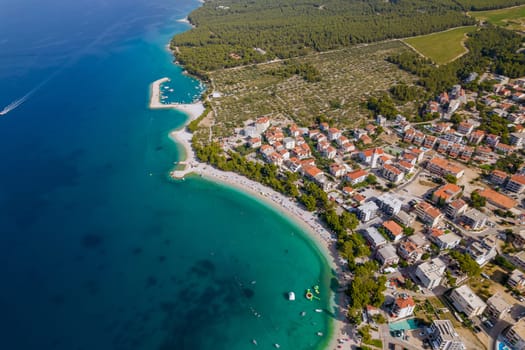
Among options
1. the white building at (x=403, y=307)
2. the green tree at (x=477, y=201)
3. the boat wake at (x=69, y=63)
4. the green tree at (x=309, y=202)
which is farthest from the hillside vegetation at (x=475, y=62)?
the boat wake at (x=69, y=63)

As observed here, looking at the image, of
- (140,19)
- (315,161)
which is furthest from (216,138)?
(140,19)

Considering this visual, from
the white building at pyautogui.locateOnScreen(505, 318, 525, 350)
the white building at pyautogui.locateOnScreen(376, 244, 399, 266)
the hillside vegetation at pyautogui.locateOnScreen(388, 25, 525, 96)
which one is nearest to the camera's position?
the white building at pyautogui.locateOnScreen(505, 318, 525, 350)

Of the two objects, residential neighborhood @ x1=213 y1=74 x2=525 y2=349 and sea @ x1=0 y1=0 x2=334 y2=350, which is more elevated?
residential neighborhood @ x1=213 y1=74 x2=525 y2=349

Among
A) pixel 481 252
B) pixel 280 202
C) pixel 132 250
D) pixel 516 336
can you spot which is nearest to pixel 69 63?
pixel 132 250

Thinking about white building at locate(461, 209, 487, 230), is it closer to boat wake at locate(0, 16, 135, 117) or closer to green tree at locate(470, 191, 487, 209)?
green tree at locate(470, 191, 487, 209)

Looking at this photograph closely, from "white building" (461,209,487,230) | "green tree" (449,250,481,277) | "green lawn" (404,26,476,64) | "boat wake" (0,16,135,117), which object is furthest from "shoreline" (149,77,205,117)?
"green lawn" (404,26,476,64)

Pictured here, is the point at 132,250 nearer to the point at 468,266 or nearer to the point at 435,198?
the point at 468,266

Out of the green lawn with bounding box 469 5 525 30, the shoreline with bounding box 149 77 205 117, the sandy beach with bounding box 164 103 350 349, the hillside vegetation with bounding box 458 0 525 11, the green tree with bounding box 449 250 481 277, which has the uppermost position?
the hillside vegetation with bounding box 458 0 525 11
